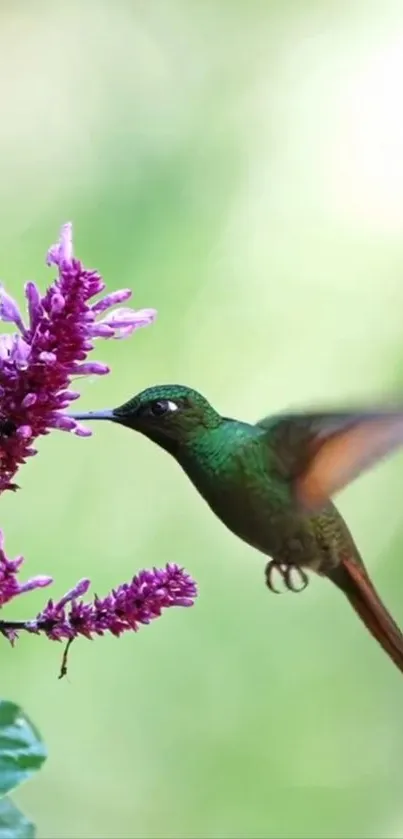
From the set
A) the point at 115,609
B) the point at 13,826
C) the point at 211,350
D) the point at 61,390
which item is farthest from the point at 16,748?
the point at 211,350

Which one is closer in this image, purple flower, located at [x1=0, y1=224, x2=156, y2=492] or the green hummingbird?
purple flower, located at [x1=0, y1=224, x2=156, y2=492]

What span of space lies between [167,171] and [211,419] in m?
0.63

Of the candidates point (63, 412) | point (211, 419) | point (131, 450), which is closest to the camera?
point (63, 412)

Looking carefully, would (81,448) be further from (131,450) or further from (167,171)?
(167,171)

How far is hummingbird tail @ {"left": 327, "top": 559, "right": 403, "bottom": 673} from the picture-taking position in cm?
77

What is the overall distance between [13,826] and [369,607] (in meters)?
0.27

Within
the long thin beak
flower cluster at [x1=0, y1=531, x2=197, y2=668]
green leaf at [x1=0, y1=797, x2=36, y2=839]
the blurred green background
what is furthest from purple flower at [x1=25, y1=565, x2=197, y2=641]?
the blurred green background

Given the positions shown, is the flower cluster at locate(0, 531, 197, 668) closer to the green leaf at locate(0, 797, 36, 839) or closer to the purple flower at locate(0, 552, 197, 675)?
the purple flower at locate(0, 552, 197, 675)

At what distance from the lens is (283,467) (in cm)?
73

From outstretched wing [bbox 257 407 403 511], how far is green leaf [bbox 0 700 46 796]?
228 millimetres

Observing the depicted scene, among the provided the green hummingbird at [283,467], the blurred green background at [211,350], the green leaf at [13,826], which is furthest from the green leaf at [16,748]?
the blurred green background at [211,350]

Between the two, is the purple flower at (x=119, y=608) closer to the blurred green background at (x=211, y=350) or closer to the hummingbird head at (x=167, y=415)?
the hummingbird head at (x=167, y=415)

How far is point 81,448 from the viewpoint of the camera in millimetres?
1257

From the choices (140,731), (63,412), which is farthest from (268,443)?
(140,731)
